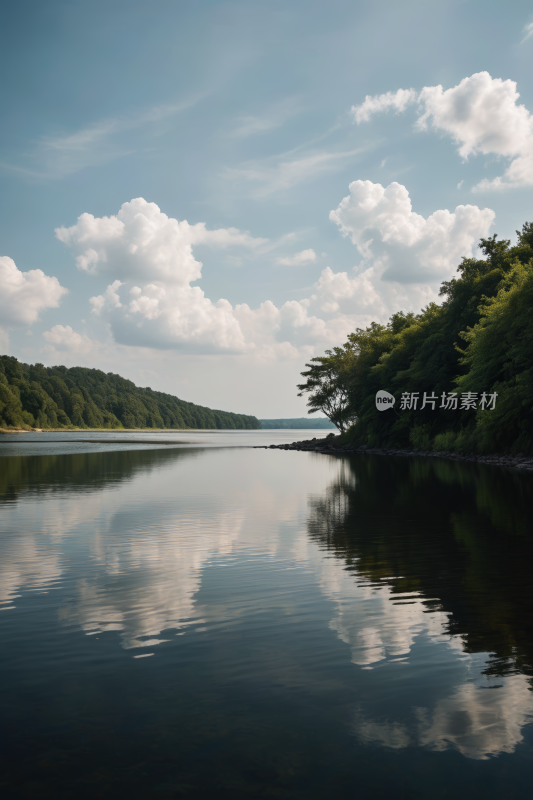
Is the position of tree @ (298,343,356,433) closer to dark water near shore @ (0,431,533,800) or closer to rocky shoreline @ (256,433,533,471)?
rocky shoreline @ (256,433,533,471)

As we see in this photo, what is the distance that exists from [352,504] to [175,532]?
32.7ft

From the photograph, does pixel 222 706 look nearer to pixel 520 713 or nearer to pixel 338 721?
pixel 338 721

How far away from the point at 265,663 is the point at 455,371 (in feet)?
215

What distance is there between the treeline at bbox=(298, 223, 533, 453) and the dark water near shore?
32.6 m

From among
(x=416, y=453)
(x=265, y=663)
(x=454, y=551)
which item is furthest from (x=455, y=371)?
(x=265, y=663)

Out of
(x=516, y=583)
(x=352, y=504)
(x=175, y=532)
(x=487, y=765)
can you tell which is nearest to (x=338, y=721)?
(x=487, y=765)

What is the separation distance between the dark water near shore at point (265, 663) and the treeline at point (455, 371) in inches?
1284

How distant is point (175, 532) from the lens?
17.3 metres

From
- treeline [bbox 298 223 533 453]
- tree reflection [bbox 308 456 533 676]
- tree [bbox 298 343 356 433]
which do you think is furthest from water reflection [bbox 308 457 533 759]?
tree [bbox 298 343 356 433]

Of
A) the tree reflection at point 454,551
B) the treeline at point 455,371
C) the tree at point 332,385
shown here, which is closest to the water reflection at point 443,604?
the tree reflection at point 454,551

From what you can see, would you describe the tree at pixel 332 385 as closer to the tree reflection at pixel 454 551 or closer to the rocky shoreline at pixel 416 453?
the rocky shoreline at pixel 416 453

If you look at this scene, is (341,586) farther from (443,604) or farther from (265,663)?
(265,663)

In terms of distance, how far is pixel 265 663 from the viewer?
292 inches

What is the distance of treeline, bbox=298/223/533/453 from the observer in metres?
46.8
